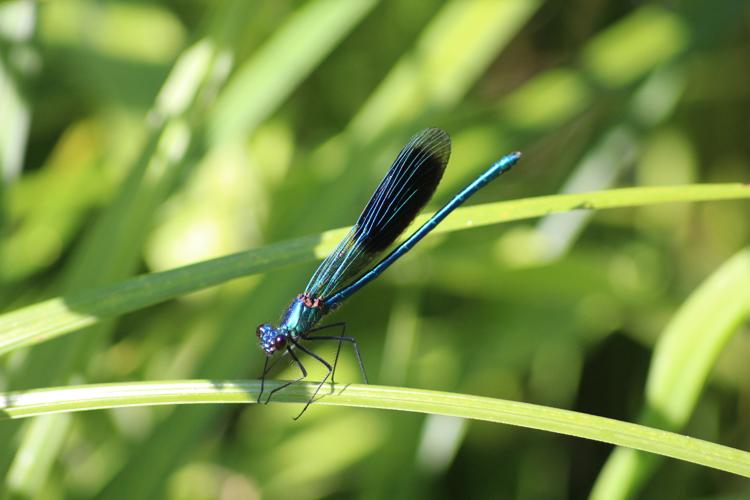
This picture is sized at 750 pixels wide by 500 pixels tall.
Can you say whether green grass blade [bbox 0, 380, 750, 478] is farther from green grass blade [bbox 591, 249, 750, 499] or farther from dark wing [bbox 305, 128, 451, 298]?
dark wing [bbox 305, 128, 451, 298]

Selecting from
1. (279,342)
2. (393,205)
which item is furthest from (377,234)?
(279,342)

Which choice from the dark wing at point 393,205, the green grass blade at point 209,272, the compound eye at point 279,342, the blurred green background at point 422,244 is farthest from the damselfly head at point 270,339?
the green grass blade at point 209,272

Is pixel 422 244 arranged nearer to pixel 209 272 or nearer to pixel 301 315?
pixel 301 315

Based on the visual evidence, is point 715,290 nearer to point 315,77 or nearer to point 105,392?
point 105,392

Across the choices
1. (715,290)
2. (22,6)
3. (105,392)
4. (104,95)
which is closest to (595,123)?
(715,290)

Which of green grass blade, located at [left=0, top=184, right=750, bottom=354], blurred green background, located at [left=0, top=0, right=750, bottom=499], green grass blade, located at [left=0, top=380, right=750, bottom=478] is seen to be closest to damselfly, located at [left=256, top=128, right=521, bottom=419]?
blurred green background, located at [left=0, top=0, right=750, bottom=499]

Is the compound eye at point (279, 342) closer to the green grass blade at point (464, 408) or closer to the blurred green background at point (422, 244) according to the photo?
the blurred green background at point (422, 244)
